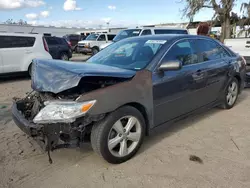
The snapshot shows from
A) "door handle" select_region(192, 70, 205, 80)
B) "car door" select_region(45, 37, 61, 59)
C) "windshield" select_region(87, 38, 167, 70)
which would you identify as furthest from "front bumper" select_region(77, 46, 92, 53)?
"door handle" select_region(192, 70, 205, 80)

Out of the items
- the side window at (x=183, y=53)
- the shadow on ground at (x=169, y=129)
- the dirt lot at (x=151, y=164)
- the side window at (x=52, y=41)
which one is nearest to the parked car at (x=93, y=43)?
the side window at (x=52, y=41)

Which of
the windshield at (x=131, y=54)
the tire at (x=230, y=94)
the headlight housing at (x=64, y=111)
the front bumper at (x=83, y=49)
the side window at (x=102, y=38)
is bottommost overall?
the front bumper at (x=83, y=49)

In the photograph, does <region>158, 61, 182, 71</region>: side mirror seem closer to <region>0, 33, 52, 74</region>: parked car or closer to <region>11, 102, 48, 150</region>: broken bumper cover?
<region>11, 102, 48, 150</region>: broken bumper cover

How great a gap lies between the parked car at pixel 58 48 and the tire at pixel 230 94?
10.8 metres

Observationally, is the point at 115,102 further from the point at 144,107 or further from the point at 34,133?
the point at 34,133

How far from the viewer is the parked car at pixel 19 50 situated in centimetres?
898

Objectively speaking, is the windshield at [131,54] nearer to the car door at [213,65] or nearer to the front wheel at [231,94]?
the car door at [213,65]

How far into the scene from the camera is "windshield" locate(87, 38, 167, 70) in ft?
12.2

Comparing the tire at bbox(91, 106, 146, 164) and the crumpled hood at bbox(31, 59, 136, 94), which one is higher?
the crumpled hood at bbox(31, 59, 136, 94)

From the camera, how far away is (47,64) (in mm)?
3328

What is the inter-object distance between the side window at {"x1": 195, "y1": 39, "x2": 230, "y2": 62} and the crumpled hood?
169 centimetres

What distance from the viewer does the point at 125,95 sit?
315 cm

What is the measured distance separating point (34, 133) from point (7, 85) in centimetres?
641

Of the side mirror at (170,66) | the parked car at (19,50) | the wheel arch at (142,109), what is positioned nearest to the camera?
the wheel arch at (142,109)
